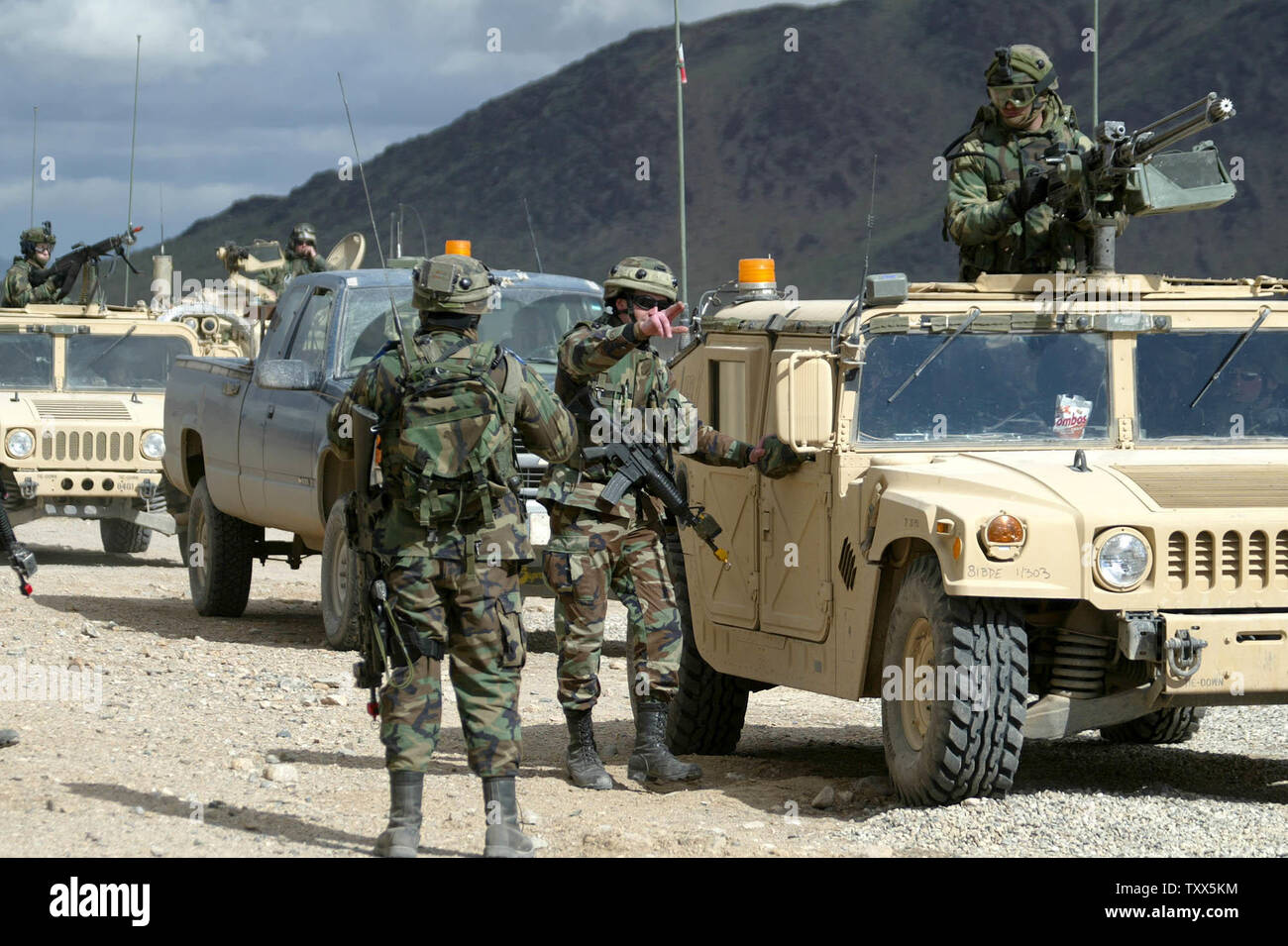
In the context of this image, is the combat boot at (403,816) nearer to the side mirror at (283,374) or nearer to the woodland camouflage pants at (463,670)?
the woodland camouflage pants at (463,670)

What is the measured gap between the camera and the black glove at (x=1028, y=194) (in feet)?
25.7

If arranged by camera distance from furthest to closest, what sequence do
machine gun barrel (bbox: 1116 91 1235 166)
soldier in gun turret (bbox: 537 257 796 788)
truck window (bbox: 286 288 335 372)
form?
truck window (bbox: 286 288 335 372) → soldier in gun turret (bbox: 537 257 796 788) → machine gun barrel (bbox: 1116 91 1235 166)

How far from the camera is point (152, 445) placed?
1606cm

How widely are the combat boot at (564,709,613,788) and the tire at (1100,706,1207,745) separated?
6.95 feet

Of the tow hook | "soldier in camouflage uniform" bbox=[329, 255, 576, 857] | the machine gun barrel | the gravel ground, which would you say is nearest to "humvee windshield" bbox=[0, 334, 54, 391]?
the gravel ground

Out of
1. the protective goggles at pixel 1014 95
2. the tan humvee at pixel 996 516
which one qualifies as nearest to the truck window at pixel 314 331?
the tan humvee at pixel 996 516

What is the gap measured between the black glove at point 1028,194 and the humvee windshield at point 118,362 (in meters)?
9.86

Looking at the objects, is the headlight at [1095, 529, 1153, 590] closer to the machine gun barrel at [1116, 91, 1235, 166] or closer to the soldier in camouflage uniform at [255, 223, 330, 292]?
the machine gun barrel at [1116, 91, 1235, 166]

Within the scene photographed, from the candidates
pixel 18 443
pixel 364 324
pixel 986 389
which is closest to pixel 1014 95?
pixel 986 389

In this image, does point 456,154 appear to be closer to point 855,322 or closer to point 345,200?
point 345,200

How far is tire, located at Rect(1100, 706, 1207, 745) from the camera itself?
27.1 feet

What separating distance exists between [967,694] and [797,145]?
56.5 metres

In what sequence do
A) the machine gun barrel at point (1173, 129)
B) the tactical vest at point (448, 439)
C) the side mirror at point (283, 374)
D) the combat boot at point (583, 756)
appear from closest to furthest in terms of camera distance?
1. the tactical vest at point (448, 439)
2. the machine gun barrel at point (1173, 129)
3. the combat boot at point (583, 756)
4. the side mirror at point (283, 374)
